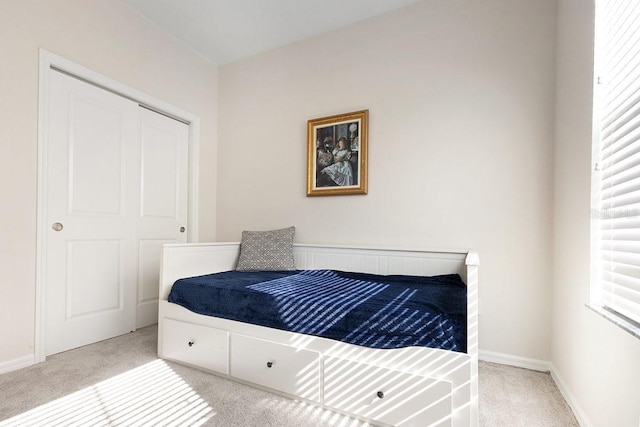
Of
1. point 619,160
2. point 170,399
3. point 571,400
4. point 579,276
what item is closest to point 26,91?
point 170,399

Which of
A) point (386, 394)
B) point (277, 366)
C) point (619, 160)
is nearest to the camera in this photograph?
point (619, 160)

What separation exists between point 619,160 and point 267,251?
83.4 inches

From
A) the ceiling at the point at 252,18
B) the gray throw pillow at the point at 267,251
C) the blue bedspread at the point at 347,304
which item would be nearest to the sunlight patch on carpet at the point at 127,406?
the blue bedspread at the point at 347,304

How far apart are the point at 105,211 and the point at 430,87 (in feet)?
8.47

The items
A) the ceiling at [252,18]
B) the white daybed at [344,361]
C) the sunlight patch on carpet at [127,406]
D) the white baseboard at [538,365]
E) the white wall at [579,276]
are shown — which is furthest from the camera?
the ceiling at [252,18]

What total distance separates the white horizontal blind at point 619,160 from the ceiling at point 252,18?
1493 mm

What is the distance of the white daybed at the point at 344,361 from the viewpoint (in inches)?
49.3

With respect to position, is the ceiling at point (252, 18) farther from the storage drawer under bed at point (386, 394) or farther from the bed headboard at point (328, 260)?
the storage drawer under bed at point (386, 394)

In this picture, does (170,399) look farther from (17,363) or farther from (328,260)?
(328,260)

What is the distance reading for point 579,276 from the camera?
4.92 ft

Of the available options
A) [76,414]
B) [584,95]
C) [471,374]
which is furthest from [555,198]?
[76,414]

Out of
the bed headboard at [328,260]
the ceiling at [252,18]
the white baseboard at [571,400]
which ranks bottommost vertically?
the white baseboard at [571,400]

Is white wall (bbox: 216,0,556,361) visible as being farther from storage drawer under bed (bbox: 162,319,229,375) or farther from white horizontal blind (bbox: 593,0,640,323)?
storage drawer under bed (bbox: 162,319,229,375)

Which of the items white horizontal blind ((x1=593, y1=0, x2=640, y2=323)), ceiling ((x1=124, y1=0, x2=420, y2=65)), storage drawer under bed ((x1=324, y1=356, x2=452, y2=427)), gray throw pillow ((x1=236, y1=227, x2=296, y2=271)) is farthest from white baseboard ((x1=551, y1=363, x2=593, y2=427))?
ceiling ((x1=124, y1=0, x2=420, y2=65))
